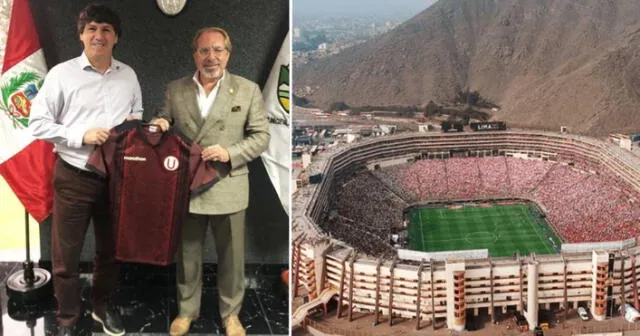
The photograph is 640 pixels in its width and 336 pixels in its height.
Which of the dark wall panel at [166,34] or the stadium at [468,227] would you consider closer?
the dark wall panel at [166,34]

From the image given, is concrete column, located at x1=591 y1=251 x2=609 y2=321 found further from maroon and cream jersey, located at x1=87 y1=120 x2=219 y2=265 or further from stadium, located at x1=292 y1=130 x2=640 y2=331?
maroon and cream jersey, located at x1=87 y1=120 x2=219 y2=265

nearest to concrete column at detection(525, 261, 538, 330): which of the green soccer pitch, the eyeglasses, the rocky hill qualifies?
the green soccer pitch

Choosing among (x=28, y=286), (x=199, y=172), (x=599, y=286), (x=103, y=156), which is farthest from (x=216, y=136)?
(x=599, y=286)

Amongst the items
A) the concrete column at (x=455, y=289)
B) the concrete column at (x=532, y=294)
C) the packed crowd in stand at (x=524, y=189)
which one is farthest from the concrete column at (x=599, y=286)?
the packed crowd in stand at (x=524, y=189)

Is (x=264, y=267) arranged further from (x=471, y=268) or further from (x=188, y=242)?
(x=471, y=268)

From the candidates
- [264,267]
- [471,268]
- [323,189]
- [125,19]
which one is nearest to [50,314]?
[264,267]

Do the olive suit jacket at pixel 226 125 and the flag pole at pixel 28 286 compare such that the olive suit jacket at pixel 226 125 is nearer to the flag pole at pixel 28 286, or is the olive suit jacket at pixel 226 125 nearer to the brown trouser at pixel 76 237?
the brown trouser at pixel 76 237

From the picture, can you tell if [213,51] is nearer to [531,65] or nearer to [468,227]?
[468,227]
